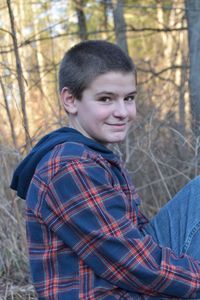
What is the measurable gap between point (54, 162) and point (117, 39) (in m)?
4.55

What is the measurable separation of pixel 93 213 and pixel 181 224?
20.4 inches

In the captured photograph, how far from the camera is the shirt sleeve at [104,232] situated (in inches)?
67.2

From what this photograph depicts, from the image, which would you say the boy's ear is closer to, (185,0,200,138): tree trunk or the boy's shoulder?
the boy's shoulder

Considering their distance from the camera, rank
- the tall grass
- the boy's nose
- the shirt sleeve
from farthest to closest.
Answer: the tall grass < the boy's nose < the shirt sleeve

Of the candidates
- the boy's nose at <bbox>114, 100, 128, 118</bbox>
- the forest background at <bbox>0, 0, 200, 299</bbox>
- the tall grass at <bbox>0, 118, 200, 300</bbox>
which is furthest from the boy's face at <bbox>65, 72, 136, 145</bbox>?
the tall grass at <bbox>0, 118, 200, 300</bbox>

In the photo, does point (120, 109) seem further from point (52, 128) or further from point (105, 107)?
point (52, 128)

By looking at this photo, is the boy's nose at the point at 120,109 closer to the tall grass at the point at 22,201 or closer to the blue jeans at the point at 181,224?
the blue jeans at the point at 181,224

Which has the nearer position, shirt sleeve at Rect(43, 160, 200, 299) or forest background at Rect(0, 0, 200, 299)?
shirt sleeve at Rect(43, 160, 200, 299)

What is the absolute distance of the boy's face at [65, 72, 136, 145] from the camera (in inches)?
75.7

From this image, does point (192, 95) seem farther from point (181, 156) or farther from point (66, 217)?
point (66, 217)

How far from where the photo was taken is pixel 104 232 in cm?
170

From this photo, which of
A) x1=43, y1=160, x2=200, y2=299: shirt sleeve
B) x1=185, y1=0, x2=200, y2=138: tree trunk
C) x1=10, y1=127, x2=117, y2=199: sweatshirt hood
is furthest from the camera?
x1=185, y1=0, x2=200, y2=138: tree trunk

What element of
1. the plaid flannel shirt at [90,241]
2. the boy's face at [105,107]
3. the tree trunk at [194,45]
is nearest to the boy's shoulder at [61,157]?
the plaid flannel shirt at [90,241]

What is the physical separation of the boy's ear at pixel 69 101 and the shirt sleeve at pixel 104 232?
33cm
